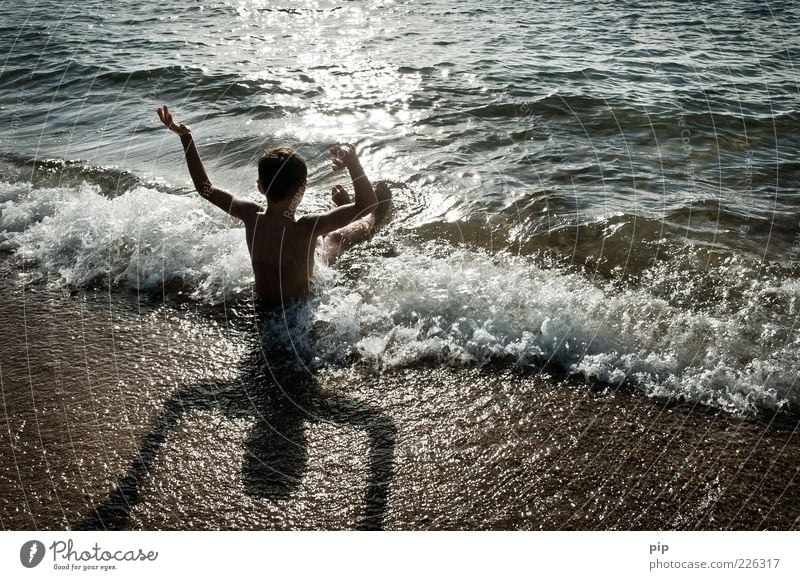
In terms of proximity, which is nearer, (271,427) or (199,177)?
(271,427)

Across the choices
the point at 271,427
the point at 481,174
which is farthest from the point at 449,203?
the point at 271,427

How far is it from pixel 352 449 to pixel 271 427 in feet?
1.95

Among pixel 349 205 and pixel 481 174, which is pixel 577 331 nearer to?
pixel 349 205

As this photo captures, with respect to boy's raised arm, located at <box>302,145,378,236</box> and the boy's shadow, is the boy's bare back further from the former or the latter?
the boy's shadow

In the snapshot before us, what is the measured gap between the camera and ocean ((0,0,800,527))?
15.4ft

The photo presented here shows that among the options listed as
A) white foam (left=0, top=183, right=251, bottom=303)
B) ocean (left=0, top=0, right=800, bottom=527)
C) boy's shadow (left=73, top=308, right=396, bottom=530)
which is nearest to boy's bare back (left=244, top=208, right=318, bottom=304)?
ocean (left=0, top=0, right=800, bottom=527)

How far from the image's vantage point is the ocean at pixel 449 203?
4699mm

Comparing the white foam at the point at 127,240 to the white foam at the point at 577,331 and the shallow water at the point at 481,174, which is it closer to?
the shallow water at the point at 481,174

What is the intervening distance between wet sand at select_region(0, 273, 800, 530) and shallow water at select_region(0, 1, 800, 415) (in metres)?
0.37

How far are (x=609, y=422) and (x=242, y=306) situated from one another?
3.16 m

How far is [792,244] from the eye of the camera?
20.8ft

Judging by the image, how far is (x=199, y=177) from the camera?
5.09m
